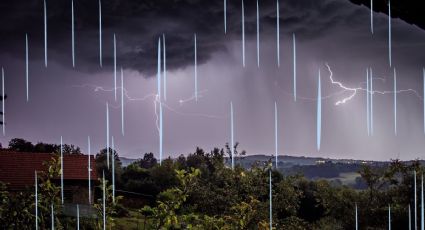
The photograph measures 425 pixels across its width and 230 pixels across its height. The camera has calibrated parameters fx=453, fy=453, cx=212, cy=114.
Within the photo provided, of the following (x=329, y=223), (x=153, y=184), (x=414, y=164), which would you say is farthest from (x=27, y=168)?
(x=414, y=164)

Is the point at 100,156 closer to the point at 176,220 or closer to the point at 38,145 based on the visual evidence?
the point at 38,145

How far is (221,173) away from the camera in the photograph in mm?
23125

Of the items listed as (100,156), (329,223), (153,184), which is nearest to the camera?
(329,223)

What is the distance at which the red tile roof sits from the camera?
93.8 ft

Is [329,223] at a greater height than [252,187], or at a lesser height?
lesser

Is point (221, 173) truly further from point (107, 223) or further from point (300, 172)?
point (107, 223)

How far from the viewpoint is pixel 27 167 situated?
29.8 metres

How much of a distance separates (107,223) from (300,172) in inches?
834

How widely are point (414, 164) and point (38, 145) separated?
4123 centimetres

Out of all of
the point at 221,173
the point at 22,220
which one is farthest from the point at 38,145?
the point at 22,220

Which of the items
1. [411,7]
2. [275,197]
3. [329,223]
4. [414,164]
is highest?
[411,7]

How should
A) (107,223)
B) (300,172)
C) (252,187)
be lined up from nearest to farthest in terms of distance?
(107,223)
(252,187)
(300,172)

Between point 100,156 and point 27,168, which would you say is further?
point 100,156

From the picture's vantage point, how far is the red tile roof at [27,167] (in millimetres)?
28594
